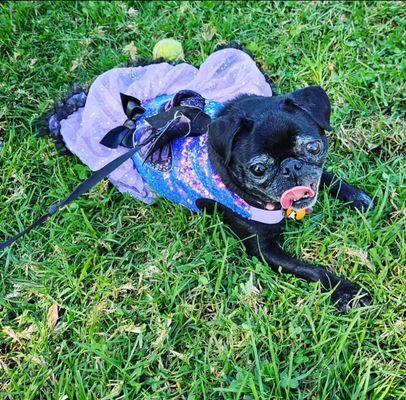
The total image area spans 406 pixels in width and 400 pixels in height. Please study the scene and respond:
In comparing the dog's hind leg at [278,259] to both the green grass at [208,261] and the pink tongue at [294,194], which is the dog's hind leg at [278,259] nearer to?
the green grass at [208,261]

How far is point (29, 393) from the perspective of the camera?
2.90 m

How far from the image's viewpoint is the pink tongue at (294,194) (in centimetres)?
282

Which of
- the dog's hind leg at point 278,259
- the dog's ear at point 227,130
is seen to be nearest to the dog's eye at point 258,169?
the dog's ear at point 227,130

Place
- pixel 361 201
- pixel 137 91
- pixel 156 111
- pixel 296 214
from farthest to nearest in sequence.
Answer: pixel 137 91
pixel 156 111
pixel 361 201
pixel 296 214

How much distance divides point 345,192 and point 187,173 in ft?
3.01

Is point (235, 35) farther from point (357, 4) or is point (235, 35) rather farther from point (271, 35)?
point (357, 4)

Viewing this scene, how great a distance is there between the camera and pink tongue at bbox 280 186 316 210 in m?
2.82

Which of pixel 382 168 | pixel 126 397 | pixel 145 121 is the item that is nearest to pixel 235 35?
pixel 145 121

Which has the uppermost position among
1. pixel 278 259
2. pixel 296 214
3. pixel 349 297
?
pixel 296 214

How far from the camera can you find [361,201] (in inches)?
132

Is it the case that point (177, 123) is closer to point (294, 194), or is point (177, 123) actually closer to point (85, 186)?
point (85, 186)

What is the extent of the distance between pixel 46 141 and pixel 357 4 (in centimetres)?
239

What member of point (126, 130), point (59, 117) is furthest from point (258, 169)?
point (59, 117)

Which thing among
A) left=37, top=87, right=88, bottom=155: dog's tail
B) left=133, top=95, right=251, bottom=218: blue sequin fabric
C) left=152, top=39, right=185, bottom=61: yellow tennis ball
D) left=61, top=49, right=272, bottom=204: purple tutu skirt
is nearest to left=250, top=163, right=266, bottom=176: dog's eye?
left=133, top=95, right=251, bottom=218: blue sequin fabric
